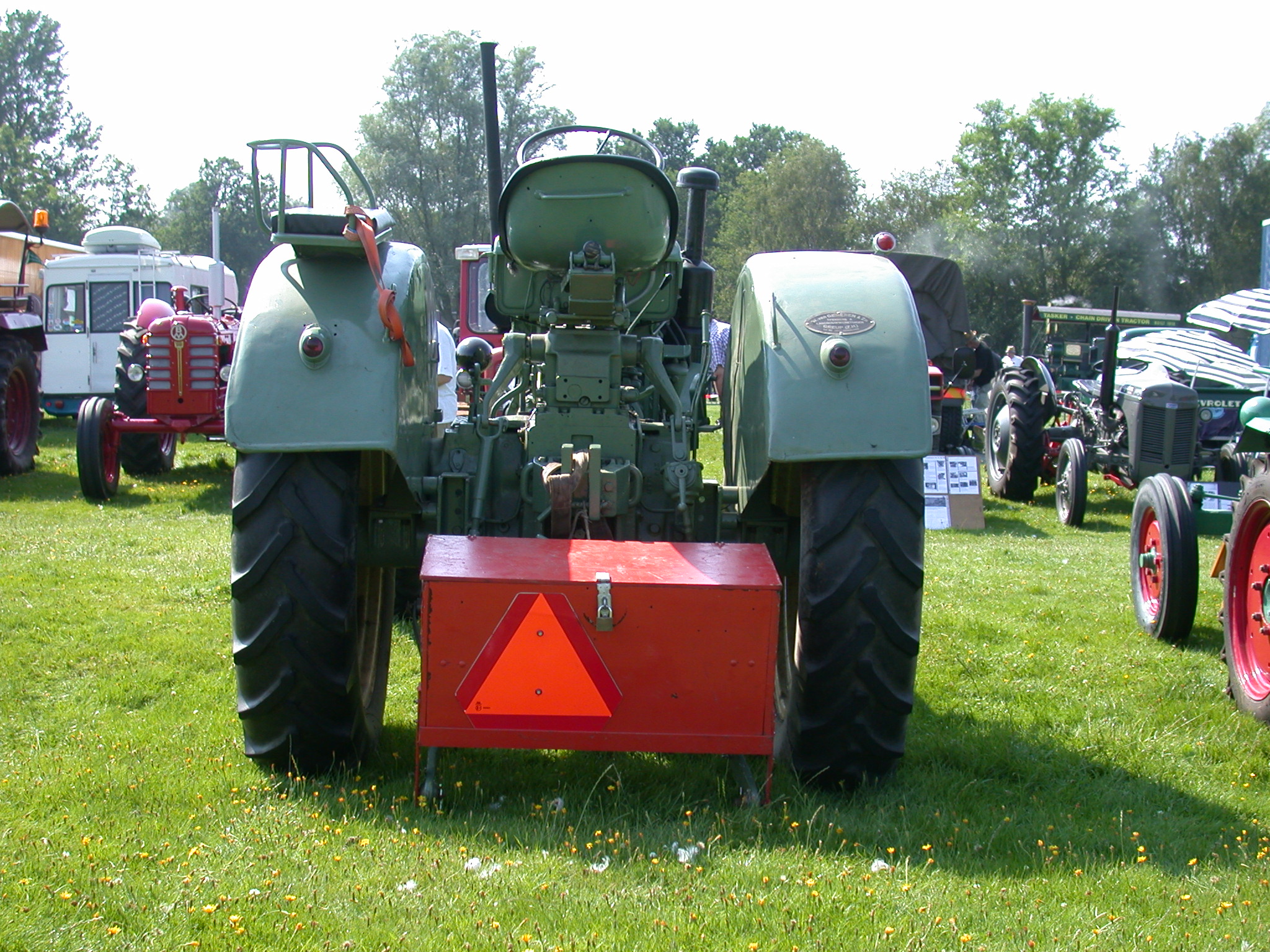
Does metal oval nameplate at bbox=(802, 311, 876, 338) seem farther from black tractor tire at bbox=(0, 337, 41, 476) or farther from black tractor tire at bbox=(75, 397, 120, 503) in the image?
black tractor tire at bbox=(0, 337, 41, 476)

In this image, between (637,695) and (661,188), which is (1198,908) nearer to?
(637,695)

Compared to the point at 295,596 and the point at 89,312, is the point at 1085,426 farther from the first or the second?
the point at 89,312

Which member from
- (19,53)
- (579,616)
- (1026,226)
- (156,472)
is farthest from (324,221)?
(19,53)

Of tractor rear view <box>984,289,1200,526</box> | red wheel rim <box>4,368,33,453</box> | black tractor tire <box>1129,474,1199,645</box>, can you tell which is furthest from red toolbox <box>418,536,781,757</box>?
red wheel rim <box>4,368,33,453</box>

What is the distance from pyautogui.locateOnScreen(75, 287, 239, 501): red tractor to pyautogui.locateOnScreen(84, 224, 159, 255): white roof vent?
27.4 ft

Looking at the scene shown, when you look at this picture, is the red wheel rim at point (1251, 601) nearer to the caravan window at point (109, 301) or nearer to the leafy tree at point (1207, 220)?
the caravan window at point (109, 301)

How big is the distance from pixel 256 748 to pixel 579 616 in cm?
113

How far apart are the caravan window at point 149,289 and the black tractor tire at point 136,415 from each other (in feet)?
20.0

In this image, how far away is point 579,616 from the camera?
3.19m

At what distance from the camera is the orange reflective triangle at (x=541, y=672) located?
319 cm

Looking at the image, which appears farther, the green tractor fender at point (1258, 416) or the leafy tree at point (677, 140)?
the leafy tree at point (677, 140)

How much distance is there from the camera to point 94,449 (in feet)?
34.7

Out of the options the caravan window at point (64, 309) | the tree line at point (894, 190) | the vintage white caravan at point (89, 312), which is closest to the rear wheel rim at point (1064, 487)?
the vintage white caravan at point (89, 312)

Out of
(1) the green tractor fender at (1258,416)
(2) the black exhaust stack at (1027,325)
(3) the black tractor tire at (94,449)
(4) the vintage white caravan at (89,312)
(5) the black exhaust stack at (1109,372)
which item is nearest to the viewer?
(1) the green tractor fender at (1258,416)
